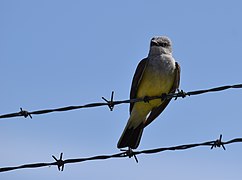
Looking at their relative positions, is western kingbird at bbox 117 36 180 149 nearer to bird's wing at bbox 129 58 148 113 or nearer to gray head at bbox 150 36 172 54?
bird's wing at bbox 129 58 148 113

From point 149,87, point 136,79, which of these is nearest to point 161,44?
point 136,79

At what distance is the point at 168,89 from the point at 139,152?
14.1ft

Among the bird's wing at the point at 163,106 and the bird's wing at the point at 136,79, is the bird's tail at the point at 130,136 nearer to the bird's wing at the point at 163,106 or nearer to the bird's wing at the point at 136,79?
the bird's wing at the point at 163,106

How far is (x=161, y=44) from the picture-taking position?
1120 centimetres

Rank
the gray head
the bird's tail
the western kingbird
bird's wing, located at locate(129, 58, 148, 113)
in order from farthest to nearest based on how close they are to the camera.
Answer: the gray head
bird's wing, located at locate(129, 58, 148, 113)
the western kingbird
the bird's tail

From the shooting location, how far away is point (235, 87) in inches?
247

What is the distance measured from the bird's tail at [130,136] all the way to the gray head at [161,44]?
1276mm

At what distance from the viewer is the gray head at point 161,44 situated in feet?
36.2

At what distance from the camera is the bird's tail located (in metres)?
9.98

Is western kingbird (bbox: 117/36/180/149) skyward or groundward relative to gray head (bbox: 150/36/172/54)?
groundward

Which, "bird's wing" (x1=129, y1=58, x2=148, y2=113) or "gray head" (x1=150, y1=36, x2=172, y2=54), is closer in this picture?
"bird's wing" (x1=129, y1=58, x2=148, y2=113)

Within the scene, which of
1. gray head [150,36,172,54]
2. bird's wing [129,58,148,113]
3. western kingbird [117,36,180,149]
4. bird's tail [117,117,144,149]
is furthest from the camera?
gray head [150,36,172,54]

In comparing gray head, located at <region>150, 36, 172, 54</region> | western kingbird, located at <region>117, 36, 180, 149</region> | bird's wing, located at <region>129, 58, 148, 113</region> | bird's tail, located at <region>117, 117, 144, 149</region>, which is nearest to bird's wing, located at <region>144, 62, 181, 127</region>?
western kingbird, located at <region>117, 36, 180, 149</region>

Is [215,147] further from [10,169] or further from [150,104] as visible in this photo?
[150,104]
